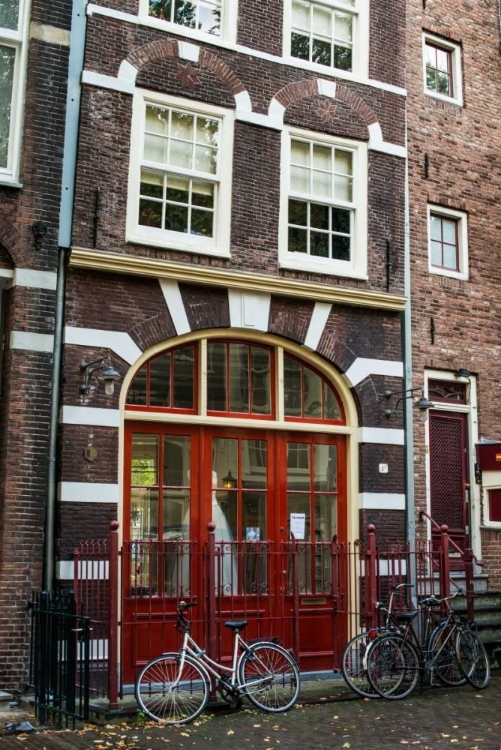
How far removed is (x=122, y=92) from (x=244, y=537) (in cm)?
Result: 608

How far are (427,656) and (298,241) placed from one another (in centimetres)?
596

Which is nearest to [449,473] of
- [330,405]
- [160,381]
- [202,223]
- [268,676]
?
[330,405]

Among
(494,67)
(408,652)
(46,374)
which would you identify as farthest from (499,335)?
(46,374)

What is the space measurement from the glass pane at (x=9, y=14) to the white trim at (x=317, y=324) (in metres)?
5.44

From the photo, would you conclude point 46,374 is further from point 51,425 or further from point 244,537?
point 244,537

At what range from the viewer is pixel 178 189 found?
13234 millimetres

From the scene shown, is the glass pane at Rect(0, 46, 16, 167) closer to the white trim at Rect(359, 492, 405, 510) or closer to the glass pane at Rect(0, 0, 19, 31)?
the glass pane at Rect(0, 0, 19, 31)

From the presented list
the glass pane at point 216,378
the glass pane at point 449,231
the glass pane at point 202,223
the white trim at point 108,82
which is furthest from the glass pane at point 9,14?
the glass pane at point 449,231

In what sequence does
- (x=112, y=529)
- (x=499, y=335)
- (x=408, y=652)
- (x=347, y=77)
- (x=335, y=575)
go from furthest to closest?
(x=499, y=335) < (x=347, y=77) < (x=335, y=575) < (x=408, y=652) < (x=112, y=529)

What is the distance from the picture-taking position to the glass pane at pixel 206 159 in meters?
13.4

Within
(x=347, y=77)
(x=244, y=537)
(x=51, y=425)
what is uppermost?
(x=347, y=77)

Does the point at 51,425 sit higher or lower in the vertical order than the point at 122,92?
lower

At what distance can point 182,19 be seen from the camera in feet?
44.6

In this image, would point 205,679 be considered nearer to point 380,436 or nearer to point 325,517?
point 325,517
